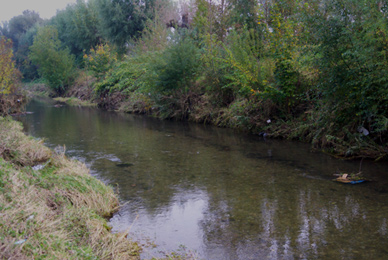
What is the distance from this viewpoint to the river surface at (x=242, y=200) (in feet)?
15.8

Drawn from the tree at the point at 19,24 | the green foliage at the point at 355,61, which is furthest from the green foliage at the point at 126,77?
the tree at the point at 19,24

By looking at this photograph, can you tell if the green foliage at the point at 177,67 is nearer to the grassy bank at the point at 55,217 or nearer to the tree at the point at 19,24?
the grassy bank at the point at 55,217

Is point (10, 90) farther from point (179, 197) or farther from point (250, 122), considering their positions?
point (179, 197)

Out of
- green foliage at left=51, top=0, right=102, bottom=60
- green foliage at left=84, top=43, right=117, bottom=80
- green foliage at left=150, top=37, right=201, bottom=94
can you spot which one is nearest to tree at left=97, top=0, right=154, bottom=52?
green foliage at left=84, top=43, right=117, bottom=80

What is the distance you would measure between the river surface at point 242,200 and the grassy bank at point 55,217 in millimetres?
465

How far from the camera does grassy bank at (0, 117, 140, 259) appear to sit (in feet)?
11.1

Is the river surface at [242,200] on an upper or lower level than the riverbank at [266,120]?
lower

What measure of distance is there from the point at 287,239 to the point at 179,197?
2499 millimetres

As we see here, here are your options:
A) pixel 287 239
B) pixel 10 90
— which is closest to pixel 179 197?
pixel 287 239

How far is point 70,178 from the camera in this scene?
6070 mm

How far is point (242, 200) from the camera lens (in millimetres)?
6625

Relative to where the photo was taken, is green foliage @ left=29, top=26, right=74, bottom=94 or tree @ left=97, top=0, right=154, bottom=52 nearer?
tree @ left=97, top=0, right=154, bottom=52

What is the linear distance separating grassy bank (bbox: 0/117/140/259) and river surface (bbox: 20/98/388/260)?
1.53 ft

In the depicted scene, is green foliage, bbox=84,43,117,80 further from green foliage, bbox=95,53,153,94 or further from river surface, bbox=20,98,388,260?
river surface, bbox=20,98,388,260
